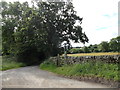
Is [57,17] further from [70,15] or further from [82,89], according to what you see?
[82,89]

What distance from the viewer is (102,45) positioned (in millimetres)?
47781

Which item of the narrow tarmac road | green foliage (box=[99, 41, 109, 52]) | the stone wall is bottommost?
the narrow tarmac road

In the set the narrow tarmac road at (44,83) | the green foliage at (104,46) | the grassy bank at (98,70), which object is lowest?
the narrow tarmac road at (44,83)

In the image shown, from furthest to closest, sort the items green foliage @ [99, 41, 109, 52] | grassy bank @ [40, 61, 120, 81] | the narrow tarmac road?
1. green foliage @ [99, 41, 109, 52]
2. grassy bank @ [40, 61, 120, 81]
3. the narrow tarmac road

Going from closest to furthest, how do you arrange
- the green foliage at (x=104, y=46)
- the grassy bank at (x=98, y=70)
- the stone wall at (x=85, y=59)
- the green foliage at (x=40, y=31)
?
1. the grassy bank at (x=98, y=70)
2. the stone wall at (x=85, y=59)
3. the green foliage at (x=40, y=31)
4. the green foliage at (x=104, y=46)

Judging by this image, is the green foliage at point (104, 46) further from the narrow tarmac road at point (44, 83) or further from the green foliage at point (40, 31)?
the narrow tarmac road at point (44, 83)

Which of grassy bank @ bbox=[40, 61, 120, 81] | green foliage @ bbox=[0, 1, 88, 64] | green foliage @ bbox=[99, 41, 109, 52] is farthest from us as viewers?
green foliage @ bbox=[99, 41, 109, 52]

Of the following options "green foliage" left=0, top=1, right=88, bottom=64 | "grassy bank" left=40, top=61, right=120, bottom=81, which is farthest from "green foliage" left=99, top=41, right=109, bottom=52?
"grassy bank" left=40, top=61, right=120, bottom=81

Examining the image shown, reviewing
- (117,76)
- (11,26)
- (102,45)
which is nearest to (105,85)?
(117,76)

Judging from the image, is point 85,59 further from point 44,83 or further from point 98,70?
point 44,83

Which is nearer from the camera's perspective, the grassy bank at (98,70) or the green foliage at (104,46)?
the grassy bank at (98,70)

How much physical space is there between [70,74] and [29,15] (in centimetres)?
2232

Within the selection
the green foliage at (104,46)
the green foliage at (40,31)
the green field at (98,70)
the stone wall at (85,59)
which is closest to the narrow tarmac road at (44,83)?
the green field at (98,70)

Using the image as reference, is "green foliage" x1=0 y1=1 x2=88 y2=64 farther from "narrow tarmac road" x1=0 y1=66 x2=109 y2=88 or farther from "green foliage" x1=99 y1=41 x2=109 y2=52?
"narrow tarmac road" x1=0 y1=66 x2=109 y2=88
